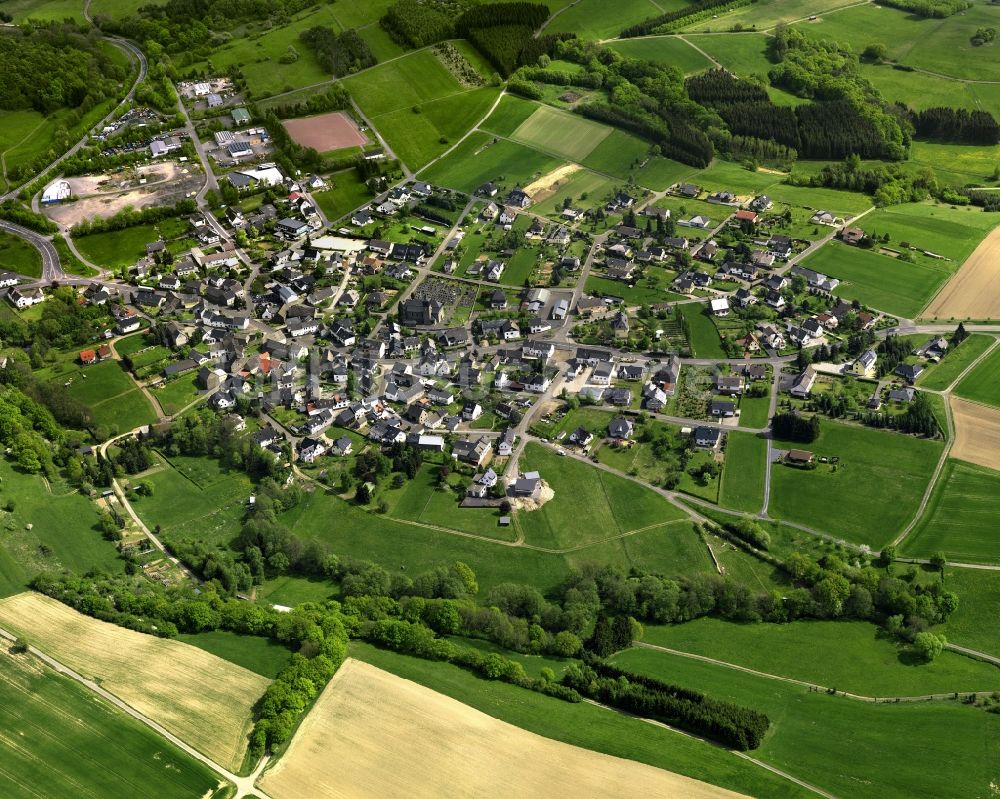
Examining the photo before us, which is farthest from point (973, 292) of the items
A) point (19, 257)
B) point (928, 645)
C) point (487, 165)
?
point (19, 257)

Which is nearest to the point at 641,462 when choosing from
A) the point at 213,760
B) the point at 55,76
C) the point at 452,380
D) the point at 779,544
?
the point at 779,544

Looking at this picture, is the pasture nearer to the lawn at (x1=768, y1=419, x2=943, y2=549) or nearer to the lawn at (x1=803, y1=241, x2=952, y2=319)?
the lawn at (x1=768, y1=419, x2=943, y2=549)

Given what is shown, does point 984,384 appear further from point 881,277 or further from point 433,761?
point 433,761

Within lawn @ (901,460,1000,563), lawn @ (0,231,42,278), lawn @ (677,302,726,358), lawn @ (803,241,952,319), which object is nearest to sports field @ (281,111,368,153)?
lawn @ (0,231,42,278)

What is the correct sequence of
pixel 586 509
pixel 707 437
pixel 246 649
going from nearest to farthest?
pixel 246 649 → pixel 586 509 → pixel 707 437

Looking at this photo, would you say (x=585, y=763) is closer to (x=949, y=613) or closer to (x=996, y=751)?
(x=996, y=751)

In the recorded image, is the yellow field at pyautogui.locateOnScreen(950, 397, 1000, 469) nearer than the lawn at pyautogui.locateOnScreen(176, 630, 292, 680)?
No
